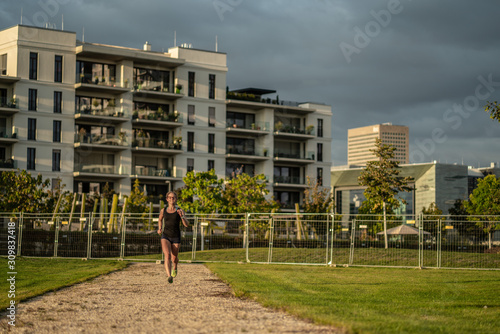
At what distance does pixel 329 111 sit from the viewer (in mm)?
87250

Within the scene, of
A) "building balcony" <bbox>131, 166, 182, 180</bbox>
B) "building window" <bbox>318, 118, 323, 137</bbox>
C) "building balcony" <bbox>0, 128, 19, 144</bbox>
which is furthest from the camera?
"building window" <bbox>318, 118, 323, 137</bbox>

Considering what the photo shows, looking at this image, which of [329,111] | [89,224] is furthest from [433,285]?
[329,111]

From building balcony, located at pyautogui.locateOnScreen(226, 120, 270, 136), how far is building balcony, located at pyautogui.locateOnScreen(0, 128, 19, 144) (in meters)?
22.7

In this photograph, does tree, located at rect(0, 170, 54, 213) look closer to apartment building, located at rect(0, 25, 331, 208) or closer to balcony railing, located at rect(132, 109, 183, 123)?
apartment building, located at rect(0, 25, 331, 208)

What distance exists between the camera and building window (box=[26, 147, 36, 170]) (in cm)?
6750

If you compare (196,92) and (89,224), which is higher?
(196,92)

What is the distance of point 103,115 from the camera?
6975cm

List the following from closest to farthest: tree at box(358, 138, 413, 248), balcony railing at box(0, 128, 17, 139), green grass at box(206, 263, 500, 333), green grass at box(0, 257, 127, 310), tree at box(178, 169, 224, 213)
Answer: green grass at box(206, 263, 500, 333), green grass at box(0, 257, 127, 310), tree at box(358, 138, 413, 248), tree at box(178, 169, 224, 213), balcony railing at box(0, 128, 17, 139)

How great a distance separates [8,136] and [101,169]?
9206mm

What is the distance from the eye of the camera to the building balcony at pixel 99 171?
6869 centimetres

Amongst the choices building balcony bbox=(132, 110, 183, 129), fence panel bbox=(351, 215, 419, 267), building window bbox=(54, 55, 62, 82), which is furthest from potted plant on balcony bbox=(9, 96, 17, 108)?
fence panel bbox=(351, 215, 419, 267)

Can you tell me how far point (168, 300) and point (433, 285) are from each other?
724 centimetres

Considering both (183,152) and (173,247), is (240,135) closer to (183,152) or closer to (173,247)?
(183,152)

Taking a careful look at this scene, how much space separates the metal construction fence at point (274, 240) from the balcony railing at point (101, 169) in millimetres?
38178
